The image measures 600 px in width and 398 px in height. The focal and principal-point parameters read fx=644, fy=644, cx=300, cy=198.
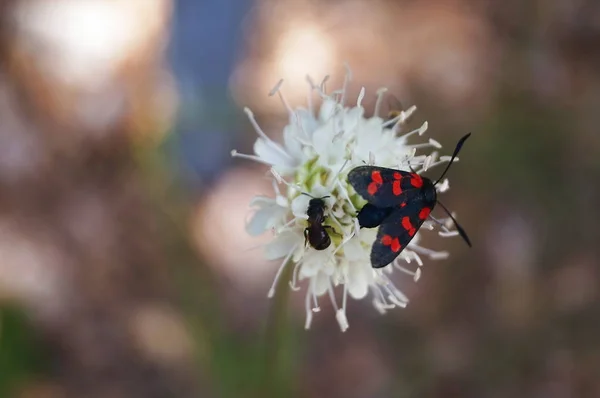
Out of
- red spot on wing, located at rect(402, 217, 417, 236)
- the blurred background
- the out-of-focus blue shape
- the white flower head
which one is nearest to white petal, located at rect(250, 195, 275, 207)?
the white flower head

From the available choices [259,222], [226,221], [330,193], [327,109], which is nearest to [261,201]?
[259,222]

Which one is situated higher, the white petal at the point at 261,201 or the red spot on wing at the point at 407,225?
the white petal at the point at 261,201

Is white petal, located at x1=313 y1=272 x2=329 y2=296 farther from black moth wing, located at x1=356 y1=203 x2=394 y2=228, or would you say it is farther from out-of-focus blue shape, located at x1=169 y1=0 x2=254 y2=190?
out-of-focus blue shape, located at x1=169 y1=0 x2=254 y2=190

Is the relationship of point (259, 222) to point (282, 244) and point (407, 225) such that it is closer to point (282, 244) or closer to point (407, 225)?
point (282, 244)

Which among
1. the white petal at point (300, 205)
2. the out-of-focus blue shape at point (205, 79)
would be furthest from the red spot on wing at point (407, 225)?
the out-of-focus blue shape at point (205, 79)

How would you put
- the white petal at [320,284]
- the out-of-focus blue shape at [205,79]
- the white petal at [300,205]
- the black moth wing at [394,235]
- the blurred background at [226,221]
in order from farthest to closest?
the out-of-focus blue shape at [205,79]
the blurred background at [226,221]
the white petal at [320,284]
the white petal at [300,205]
the black moth wing at [394,235]

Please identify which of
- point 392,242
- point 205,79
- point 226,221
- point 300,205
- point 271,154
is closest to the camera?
point 392,242

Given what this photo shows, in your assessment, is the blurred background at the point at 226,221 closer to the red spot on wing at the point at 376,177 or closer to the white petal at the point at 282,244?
the white petal at the point at 282,244

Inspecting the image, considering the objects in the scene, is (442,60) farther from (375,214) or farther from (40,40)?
(375,214)
